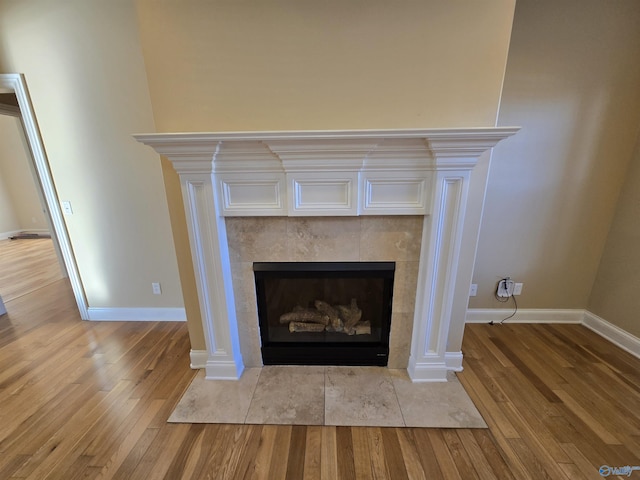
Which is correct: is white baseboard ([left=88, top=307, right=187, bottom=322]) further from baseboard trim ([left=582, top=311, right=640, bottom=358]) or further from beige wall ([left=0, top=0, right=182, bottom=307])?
baseboard trim ([left=582, top=311, right=640, bottom=358])

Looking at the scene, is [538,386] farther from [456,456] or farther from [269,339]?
[269,339]

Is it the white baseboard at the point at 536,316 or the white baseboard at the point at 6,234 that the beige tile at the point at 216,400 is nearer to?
the white baseboard at the point at 536,316

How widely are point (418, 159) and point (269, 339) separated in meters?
1.56

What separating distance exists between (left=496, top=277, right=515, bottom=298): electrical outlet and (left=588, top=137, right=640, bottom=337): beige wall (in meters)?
0.70

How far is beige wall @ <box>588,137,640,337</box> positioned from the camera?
1997 millimetres

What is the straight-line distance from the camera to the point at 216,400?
1.65 m

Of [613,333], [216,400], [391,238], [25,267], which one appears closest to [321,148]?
[391,238]

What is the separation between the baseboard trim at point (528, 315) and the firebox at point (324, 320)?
1.13m

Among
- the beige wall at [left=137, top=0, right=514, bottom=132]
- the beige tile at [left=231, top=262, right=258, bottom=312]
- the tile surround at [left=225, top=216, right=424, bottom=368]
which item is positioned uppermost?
the beige wall at [left=137, top=0, right=514, bottom=132]

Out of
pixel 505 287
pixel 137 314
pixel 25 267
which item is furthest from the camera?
pixel 25 267

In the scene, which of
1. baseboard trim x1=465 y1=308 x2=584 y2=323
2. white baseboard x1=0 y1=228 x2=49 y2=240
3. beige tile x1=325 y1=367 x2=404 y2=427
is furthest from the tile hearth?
white baseboard x1=0 y1=228 x2=49 y2=240

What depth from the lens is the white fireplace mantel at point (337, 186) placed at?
134 cm

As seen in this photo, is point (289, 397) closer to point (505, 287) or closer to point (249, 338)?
point (249, 338)

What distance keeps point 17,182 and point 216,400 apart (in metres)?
7.29
